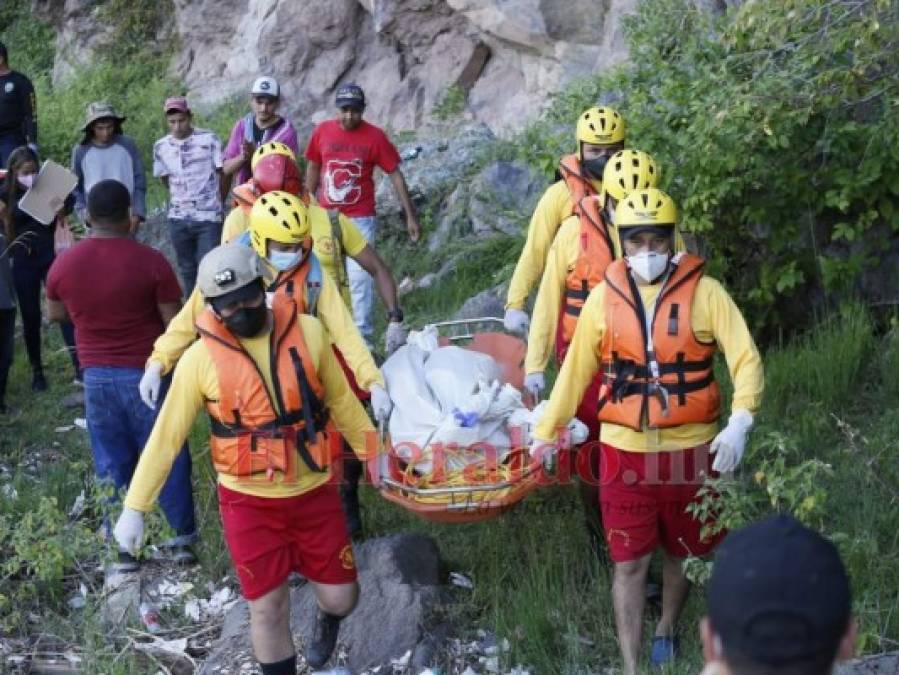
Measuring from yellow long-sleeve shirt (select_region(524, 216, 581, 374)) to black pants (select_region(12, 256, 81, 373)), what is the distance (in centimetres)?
441

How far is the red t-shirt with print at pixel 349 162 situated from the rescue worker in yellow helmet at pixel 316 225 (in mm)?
2959

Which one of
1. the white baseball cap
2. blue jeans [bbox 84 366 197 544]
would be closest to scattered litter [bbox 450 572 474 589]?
blue jeans [bbox 84 366 197 544]

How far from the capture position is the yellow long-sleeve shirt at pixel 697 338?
16.9 ft

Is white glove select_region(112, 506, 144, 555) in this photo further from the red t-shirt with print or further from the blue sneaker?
the red t-shirt with print

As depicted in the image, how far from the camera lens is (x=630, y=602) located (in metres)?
5.31

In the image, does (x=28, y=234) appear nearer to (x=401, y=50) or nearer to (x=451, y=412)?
(x=451, y=412)

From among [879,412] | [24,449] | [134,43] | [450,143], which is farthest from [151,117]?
[879,412]

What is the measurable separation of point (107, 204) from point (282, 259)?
0.96m

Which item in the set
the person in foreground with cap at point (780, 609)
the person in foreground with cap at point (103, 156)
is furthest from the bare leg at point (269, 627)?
the person in foreground with cap at point (103, 156)

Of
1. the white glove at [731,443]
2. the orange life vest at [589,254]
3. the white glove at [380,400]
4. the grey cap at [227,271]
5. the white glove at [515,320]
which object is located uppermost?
the grey cap at [227,271]

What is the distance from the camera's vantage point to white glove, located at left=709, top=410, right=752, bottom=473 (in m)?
5.03

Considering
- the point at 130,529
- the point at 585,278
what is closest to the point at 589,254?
the point at 585,278

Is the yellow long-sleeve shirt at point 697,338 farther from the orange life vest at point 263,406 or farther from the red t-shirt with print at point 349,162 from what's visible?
the red t-shirt with print at point 349,162

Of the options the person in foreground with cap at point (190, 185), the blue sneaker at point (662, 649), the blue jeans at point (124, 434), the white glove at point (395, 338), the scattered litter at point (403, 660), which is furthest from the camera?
the person in foreground with cap at point (190, 185)
